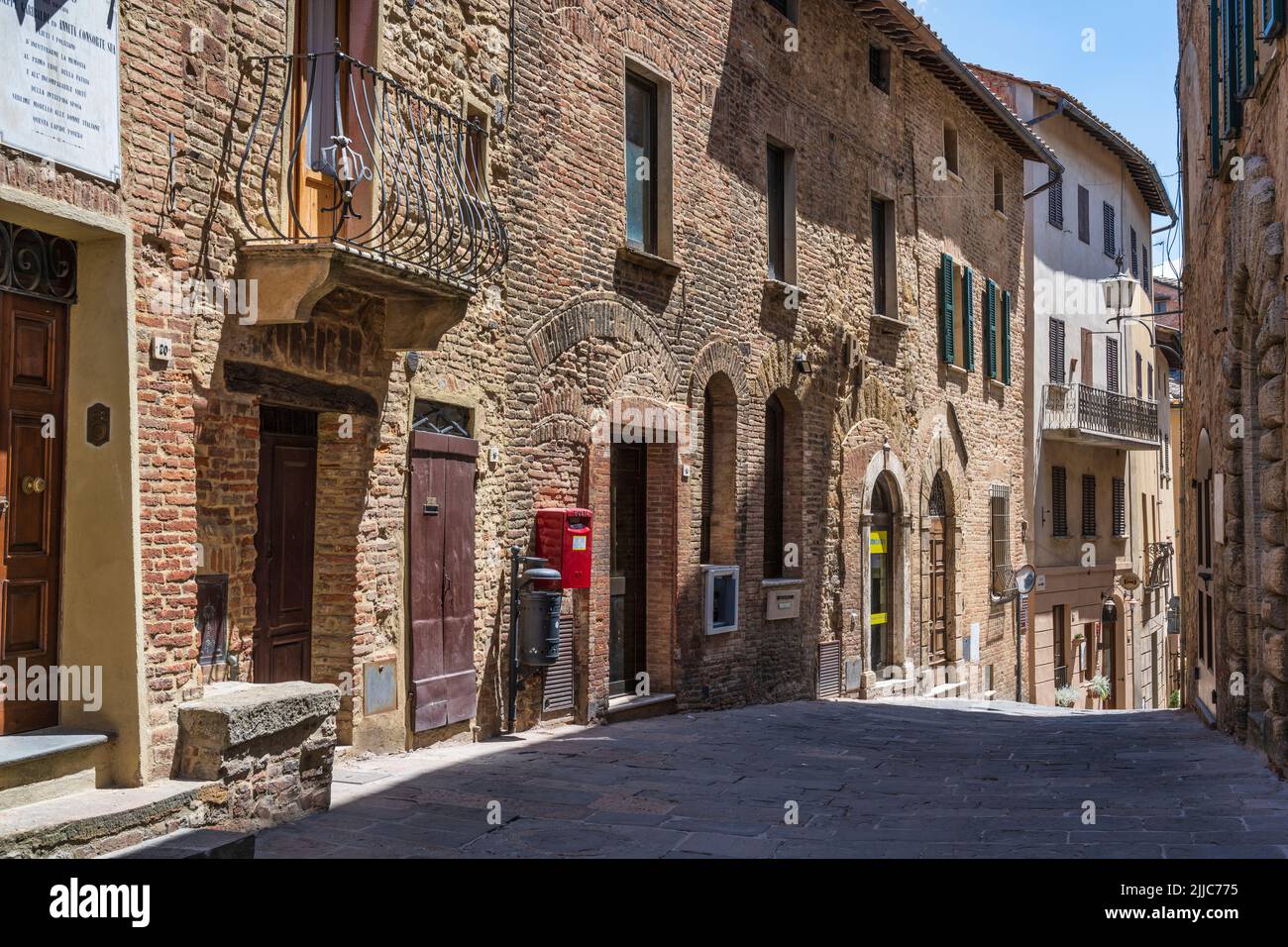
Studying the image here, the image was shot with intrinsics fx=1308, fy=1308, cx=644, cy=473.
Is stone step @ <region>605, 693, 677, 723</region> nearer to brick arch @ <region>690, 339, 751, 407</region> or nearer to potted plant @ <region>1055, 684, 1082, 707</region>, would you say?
brick arch @ <region>690, 339, 751, 407</region>

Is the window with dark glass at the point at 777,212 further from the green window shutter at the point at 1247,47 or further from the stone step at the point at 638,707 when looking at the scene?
the green window shutter at the point at 1247,47

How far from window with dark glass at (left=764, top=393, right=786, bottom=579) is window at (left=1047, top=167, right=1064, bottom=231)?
43.3 ft

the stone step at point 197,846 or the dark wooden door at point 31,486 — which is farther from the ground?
the dark wooden door at point 31,486

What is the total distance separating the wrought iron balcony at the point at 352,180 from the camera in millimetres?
7273

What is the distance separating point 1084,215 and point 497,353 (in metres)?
21.3

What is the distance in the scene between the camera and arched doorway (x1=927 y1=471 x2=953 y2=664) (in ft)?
63.9

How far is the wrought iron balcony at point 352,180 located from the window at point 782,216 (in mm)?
6069

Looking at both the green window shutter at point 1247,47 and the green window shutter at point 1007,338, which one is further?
the green window shutter at point 1007,338

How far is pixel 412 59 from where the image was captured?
888cm

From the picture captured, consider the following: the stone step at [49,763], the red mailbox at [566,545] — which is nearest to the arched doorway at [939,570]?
the red mailbox at [566,545]

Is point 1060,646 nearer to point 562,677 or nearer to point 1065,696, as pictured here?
point 1065,696

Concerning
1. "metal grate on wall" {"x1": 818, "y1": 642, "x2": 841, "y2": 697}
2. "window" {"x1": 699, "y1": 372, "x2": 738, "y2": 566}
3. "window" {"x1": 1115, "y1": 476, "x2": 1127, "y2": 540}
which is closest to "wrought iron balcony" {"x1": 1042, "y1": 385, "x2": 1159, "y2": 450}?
"window" {"x1": 1115, "y1": 476, "x2": 1127, "y2": 540}

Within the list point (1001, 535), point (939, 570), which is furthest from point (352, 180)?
point (1001, 535)

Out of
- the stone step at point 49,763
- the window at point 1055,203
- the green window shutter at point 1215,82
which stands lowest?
the stone step at point 49,763
